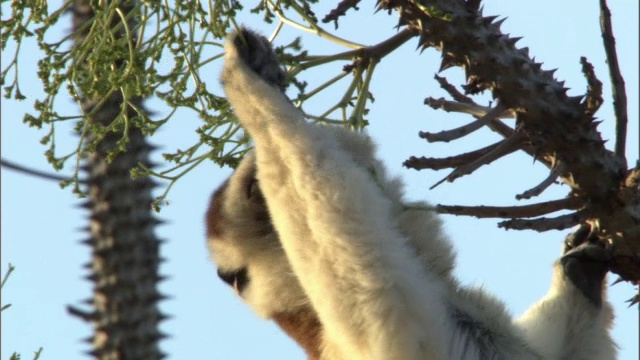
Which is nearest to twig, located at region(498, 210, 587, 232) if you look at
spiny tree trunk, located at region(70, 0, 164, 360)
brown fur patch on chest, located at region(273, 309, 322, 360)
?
brown fur patch on chest, located at region(273, 309, 322, 360)

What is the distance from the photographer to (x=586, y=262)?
5.02 m

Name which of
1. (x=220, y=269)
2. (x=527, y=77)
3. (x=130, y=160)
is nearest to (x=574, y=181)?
(x=527, y=77)

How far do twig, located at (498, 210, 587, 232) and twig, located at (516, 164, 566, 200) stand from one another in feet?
0.49

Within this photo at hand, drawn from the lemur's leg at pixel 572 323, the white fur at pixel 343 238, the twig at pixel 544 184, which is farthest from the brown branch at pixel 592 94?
the lemur's leg at pixel 572 323

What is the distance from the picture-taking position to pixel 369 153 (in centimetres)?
513

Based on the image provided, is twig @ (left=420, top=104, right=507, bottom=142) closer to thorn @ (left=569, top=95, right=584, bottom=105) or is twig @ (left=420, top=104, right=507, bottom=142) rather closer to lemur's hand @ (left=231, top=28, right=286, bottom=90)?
thorn @ (left=569, top=95, right=584, bottom=105)

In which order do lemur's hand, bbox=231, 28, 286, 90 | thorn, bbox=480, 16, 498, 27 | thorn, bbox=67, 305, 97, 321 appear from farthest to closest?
thorn, bbox=67, 305, 97, 321
lemur's hand, bbox=231, 28, 286, 90
thorn, bbox=480, 16, 498, 27

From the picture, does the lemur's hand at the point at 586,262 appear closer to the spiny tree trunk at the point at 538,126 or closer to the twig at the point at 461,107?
the spiny tree trunk at the point at 538,126

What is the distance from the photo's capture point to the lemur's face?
18.0ft

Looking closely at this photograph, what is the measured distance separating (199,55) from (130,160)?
2.52 m

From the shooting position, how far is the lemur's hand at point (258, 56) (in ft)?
15.3

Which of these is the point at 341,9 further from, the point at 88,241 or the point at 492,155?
the point at 88,241

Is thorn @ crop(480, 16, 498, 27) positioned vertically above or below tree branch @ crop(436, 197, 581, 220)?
above

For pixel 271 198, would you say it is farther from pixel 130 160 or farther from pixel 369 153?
pixel 130 160
